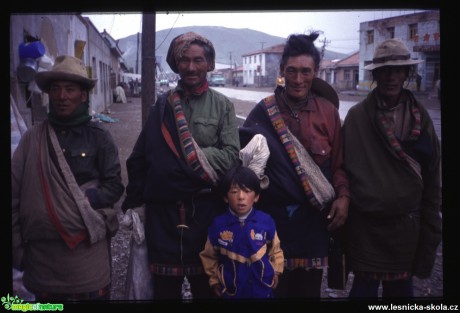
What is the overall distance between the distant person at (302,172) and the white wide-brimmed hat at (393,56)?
0.38 metres

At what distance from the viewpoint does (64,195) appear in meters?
2.17

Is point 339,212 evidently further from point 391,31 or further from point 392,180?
point 391,31

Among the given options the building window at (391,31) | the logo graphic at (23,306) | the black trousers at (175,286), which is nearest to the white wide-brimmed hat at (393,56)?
the black trousers at (175,286)

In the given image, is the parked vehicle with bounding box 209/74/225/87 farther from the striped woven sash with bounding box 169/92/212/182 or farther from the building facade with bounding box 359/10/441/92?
the striped woven sash with bounding box 169/92/212/182

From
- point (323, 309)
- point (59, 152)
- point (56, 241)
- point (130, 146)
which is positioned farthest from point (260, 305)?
point (130, 146)

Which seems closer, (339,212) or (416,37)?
(339,212)

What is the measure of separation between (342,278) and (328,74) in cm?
5436

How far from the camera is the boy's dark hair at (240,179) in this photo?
2.29 meters

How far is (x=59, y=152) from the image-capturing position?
2.21 meters

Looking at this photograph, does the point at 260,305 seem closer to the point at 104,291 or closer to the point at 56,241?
the point at 104,291

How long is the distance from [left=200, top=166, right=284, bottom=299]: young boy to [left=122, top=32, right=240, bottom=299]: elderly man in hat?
0.31ft

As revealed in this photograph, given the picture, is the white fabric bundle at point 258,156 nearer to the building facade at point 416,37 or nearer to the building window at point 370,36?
the building facade at point 416,37

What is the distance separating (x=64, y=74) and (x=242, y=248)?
144 centimetres

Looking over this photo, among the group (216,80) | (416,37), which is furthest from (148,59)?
(216,80)
